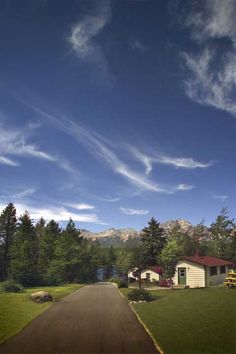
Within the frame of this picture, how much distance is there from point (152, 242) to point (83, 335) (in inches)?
2548

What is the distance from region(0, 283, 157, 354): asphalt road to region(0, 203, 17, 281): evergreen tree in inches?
2341

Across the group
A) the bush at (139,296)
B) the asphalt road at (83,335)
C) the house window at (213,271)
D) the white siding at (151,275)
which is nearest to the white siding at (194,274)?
the house window at (213,271)

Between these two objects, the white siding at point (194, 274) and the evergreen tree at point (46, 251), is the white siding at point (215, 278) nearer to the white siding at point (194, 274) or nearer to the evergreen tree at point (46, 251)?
the white siding at point (194, 274)

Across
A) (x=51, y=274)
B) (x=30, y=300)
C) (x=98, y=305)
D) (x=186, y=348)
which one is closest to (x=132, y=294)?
(x=98, y=305)

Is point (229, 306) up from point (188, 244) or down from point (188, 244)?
down

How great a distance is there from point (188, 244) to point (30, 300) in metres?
82.2

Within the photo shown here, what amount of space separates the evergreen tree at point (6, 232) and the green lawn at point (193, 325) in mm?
59132

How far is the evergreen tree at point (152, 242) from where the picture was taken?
265 feet

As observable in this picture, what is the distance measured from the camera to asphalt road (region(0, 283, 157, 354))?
14.9m

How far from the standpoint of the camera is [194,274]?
2047 inches

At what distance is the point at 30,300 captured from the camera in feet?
109

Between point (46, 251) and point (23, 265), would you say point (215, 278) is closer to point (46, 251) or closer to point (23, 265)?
point (23, 265)

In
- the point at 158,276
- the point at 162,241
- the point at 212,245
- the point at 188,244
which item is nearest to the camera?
the point at 158,276

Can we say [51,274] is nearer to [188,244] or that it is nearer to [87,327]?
[188,244]
